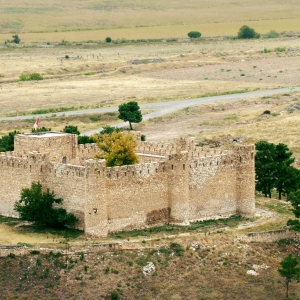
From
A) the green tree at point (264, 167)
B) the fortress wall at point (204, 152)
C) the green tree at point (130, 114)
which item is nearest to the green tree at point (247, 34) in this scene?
the green tree at point (130, 114)

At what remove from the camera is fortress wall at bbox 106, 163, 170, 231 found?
5397 centimetres

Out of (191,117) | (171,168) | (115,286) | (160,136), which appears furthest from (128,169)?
(191,117)

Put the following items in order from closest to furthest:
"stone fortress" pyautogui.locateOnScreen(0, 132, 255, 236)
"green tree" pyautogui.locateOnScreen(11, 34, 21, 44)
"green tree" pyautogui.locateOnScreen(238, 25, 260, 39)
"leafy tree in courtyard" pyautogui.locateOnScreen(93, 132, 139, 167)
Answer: "stone fortress" pyautogui.locateOnScreen(0, 132, 255, 236) < "leafy tree in courtyard" pyautogui.locateOnScreen(93, 132, 139, 167) < "green tree" pyautogui.locateOnScreen(11, 34, 21, 44) < "green tree" pyautogui.locateOnScreen(238, 25, 260, 39)

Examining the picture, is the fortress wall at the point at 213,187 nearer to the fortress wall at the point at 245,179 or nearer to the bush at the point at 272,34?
the fortress wall at the point at 245,179

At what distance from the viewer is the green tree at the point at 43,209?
54844 millimetres

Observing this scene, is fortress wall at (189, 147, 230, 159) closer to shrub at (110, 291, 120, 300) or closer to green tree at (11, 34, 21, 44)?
shrub at (110, 291, 120, 300)

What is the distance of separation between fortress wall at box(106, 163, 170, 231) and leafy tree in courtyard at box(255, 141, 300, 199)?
1032 centimetres

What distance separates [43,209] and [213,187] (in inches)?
335

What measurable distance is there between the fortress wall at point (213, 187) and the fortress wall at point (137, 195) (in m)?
1.61

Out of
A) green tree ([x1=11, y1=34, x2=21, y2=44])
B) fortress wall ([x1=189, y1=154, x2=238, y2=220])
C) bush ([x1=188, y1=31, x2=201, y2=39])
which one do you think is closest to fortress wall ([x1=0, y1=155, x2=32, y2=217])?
fortress wall ([x1=189, y1=154, x2=238, y2=220])

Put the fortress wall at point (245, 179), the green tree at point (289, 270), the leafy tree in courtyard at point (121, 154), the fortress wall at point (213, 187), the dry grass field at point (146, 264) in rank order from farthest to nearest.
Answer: the fortress wall at point (245, 179) → the leafy tree in courtyard at point (121, 154) → the fortress wall at point (213, 187) → the green tree at point (289, 270) → the dry grass field at point (146, 264)

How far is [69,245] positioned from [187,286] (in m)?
5.63

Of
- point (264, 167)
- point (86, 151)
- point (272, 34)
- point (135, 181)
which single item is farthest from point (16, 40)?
point (135, 181)

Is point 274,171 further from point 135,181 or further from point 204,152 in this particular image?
point 135,181
